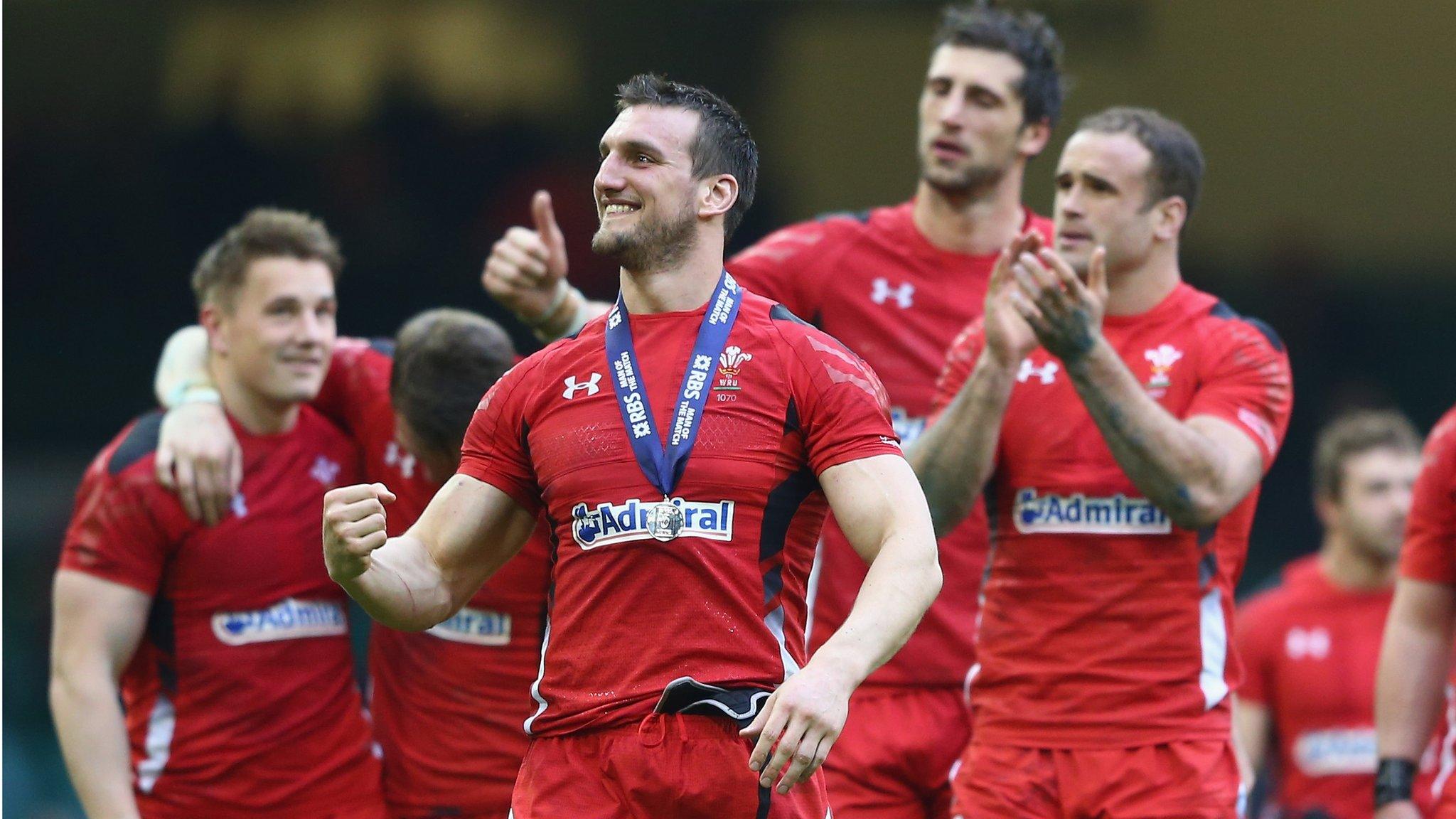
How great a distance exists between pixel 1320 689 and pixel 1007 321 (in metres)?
3.60

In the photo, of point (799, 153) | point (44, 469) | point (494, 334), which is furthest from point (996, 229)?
point (44, 469)

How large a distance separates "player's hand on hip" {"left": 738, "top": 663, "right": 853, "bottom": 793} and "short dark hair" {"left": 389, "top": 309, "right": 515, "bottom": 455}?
2034mm

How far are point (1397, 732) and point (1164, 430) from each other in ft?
4.41

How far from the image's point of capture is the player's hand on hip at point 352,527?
3.66m

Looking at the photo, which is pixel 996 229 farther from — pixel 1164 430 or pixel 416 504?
pixel 416 504

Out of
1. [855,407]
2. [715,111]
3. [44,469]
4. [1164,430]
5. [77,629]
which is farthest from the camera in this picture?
[44,469]

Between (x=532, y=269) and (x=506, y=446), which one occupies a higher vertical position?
(x=532, y=269)

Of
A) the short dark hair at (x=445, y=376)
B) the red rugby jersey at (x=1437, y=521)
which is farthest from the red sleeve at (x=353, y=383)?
Answer: the red rugby jersey at (x=1437, y=521)

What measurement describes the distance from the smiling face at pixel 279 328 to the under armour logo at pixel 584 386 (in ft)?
6.17

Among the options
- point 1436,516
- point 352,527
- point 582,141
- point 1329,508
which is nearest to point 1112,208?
point 1436,516

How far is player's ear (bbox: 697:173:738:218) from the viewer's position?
159 inches

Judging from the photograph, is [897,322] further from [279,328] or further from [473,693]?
A: [279,328]

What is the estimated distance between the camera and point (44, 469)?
490 inches

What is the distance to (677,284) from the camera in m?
4.04
